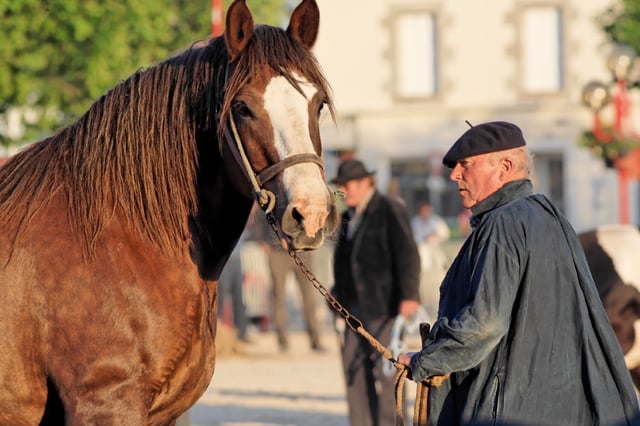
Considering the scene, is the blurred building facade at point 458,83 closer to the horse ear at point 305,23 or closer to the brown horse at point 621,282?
the brown horse at point 621,282

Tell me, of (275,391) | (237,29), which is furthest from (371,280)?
(237,29)

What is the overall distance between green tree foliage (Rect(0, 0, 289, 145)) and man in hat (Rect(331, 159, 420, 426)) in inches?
241

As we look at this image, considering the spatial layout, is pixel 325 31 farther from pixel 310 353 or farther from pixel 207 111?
pixel 207 111

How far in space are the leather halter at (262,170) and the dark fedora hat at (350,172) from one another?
4383 mm

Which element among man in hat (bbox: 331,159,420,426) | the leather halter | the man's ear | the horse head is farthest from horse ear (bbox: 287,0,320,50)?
man in hat (bbox: 331,159,420,426)

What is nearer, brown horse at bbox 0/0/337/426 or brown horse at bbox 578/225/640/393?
brown horse at bbox 0/0/337/426

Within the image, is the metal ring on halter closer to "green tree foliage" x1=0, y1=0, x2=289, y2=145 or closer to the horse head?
the horse head

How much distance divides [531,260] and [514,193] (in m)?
0.33

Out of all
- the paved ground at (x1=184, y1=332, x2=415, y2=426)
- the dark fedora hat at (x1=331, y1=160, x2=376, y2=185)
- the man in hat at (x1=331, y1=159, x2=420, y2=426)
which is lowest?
the paved ground at (x1=184, y1=332, x2=415, y2=426)

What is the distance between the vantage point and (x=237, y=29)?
4988 mm

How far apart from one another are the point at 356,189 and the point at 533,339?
5078 millimetres

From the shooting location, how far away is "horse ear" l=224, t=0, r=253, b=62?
4949mm

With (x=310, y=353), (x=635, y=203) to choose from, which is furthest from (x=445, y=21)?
(x=310, y=353)

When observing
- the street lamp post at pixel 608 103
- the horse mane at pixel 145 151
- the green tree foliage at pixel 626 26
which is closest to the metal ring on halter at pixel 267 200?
the horse mane at pixel 145 151
